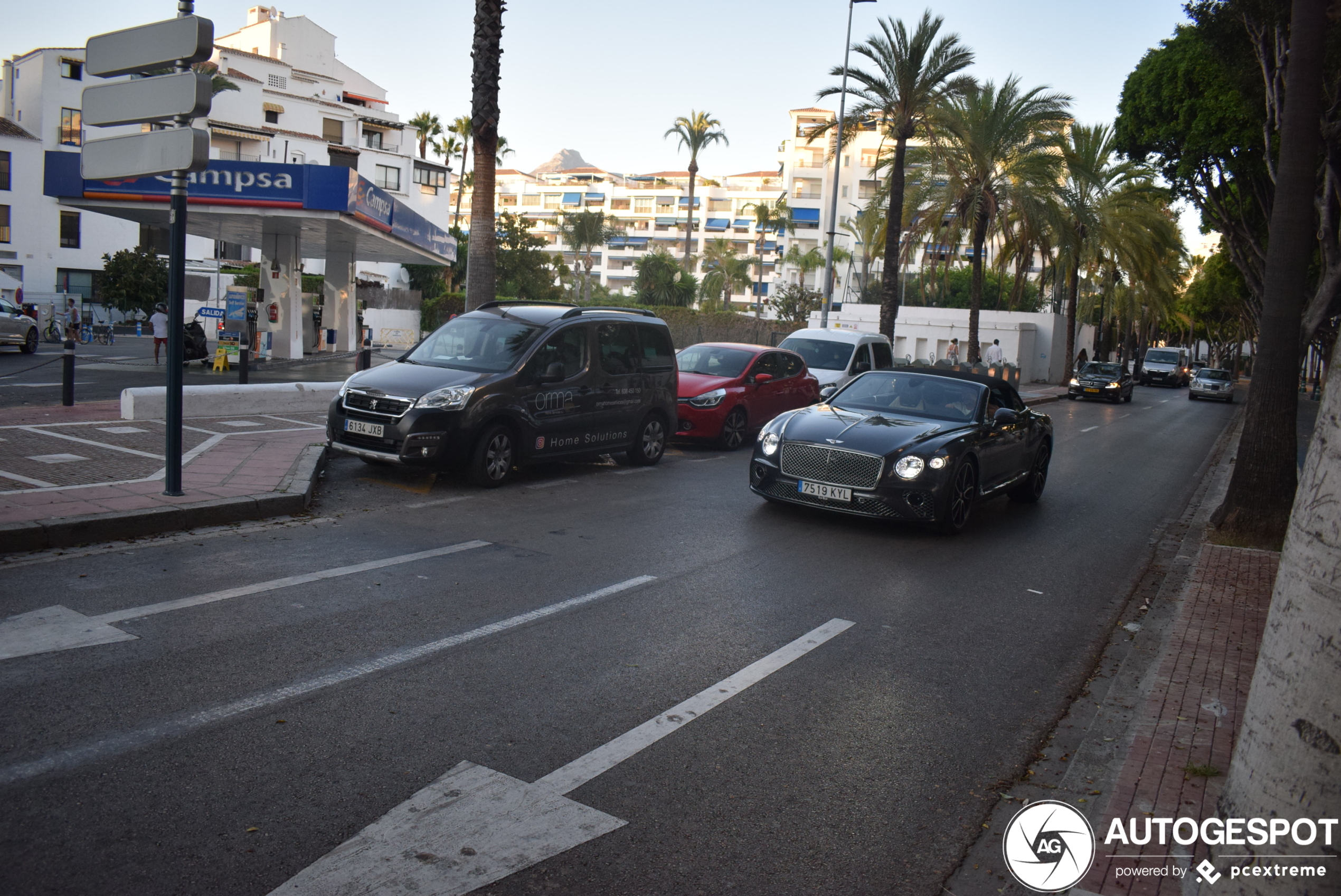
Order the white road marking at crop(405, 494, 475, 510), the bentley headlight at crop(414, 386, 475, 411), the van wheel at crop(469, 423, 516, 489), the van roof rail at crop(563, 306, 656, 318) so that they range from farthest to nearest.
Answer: the van roof rail at crop(563, 306, 656, 318) < the van wheel at crop(469, 423, 516, 489) < the bentley headlight at crop(414, 386, 475, 411) < the white road marking at crop(405, 494, 475, 510)

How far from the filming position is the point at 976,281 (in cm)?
3322

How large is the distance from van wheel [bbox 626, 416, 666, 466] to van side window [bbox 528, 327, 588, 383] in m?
1.43

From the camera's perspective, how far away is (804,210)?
99.1 meters

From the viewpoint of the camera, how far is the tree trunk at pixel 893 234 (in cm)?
2742

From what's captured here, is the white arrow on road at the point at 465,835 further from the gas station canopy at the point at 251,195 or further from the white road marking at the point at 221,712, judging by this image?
the gas station canopy at the point at 251,195

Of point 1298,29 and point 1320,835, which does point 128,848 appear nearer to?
point 1320,835

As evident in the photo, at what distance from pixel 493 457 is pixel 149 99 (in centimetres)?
448

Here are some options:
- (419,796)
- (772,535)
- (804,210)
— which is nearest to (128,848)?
(419,796)

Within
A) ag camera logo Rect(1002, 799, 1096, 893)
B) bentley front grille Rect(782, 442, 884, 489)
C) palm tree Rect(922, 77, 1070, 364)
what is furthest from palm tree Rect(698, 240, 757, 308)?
ag camera logo Rect(1002, 799, 1096, 893)

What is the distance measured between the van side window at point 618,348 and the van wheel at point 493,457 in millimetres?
1741

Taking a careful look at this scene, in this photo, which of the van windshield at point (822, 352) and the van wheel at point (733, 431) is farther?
the van windshield at point (822, 352)

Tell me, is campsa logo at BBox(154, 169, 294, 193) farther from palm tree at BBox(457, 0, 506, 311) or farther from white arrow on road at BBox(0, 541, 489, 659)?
white arrow on road at BBox(0, 541, 489, 659)

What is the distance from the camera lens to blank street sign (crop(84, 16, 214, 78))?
24.5 feet

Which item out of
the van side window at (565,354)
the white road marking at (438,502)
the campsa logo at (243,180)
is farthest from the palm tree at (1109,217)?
the white road marking at (438,502)
